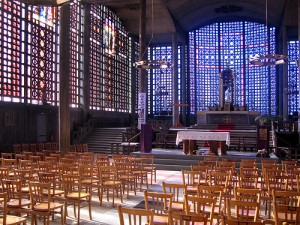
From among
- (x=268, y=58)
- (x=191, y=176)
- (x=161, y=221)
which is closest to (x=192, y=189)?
(x=191, y=176)

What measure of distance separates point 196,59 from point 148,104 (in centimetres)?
620

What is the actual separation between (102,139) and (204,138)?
9.52 metres

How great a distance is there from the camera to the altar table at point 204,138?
45.4ft

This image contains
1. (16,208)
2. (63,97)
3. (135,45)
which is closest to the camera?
(16,208)

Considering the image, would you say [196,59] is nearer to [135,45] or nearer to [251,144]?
[135,45]

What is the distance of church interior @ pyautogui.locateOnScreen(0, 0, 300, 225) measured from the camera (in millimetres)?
7676

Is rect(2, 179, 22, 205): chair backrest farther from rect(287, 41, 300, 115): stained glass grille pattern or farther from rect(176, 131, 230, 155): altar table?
rect(287, 41, 300, 115): stained glass grille pattern

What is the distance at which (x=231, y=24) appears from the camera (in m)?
33.1

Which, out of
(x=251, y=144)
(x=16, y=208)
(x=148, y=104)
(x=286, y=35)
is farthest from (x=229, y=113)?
(x=16, y=208)

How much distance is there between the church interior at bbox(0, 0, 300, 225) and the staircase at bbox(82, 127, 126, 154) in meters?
0.09

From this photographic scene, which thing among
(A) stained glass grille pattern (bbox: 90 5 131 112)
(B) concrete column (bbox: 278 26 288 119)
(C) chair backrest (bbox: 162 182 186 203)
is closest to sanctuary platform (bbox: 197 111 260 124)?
(B) concrete column (bbox: 278 26 288 119)

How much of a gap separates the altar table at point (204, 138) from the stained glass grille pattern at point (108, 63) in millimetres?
10946

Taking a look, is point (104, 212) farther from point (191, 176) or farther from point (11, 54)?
point (11, 54)

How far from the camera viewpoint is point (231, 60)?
3309cm
